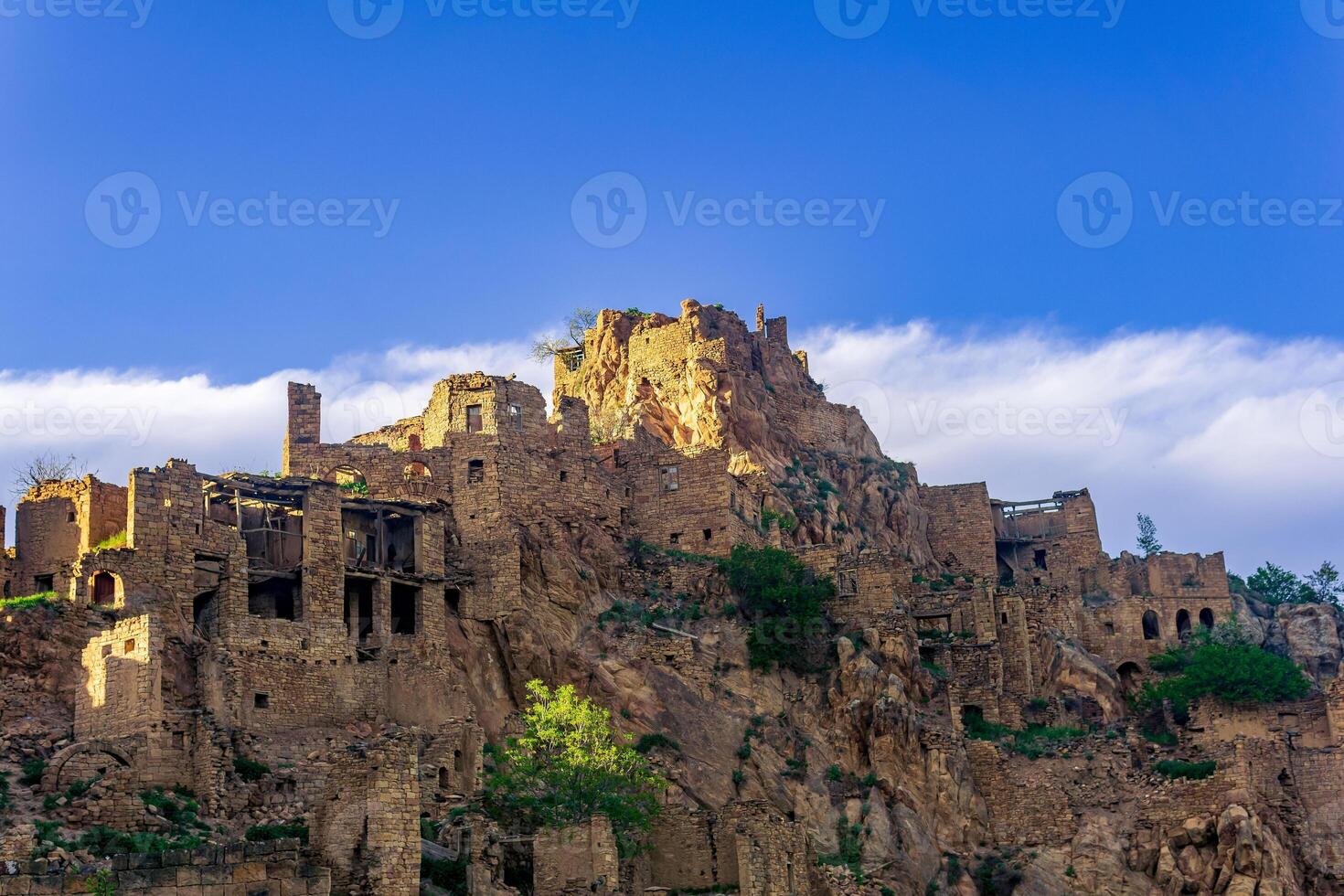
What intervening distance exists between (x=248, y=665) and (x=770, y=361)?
34917 mm

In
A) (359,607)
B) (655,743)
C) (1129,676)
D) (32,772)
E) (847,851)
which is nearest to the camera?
(32,772)

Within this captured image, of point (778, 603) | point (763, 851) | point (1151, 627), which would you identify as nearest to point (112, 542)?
point (763, 851)

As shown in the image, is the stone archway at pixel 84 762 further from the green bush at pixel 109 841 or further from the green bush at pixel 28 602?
the green bush at pixel 28 602

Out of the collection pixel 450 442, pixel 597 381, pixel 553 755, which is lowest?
pixel 553 755

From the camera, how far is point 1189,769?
66.1 m

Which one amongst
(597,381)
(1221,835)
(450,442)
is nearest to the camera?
(1221,835)

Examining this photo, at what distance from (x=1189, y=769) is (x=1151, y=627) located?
13.8 m

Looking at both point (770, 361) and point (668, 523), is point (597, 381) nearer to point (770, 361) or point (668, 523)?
point (770, 361)

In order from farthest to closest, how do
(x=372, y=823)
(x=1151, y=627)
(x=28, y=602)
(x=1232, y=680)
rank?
(x=1151, y=627)
(x=1232, y=680)
(x=28, y=602)
(x=372, y=823)

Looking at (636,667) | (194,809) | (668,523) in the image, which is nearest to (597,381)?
(668,523)

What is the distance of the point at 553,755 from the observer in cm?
5397

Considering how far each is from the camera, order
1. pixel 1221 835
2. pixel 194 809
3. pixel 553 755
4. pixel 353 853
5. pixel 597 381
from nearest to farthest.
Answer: pixel 353 853 < pixel 194 809 < pixel 553 755 < pixel 1221 835 < pixel 597 381

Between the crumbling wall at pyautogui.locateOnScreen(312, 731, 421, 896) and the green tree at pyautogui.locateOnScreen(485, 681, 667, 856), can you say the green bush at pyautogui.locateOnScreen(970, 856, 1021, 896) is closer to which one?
the green tree at pyautogui.locateOnScreen(485, 681, 667, 856)

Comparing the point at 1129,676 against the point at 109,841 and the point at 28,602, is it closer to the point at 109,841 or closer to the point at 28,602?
the point at 28,602
